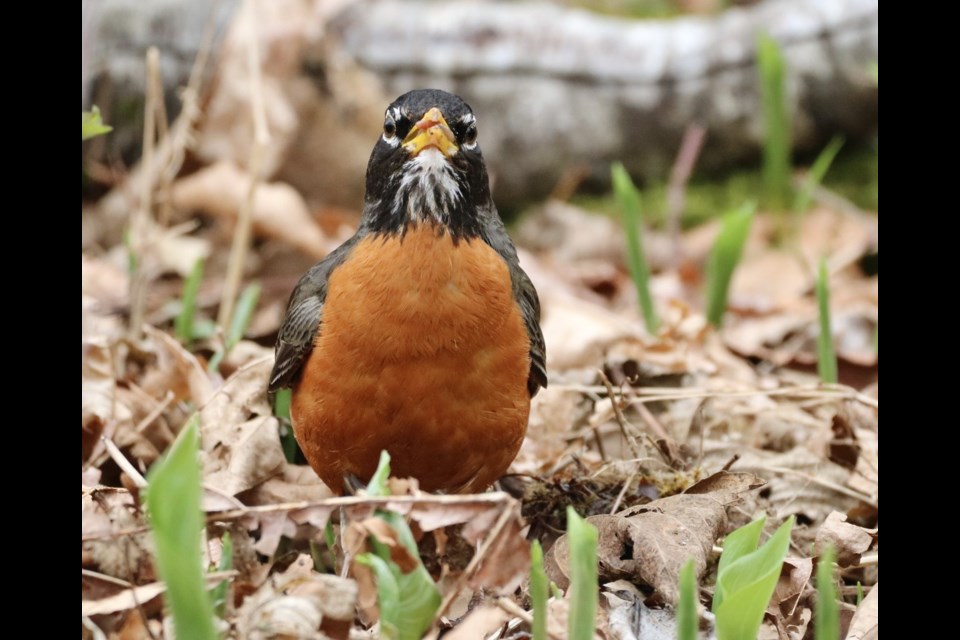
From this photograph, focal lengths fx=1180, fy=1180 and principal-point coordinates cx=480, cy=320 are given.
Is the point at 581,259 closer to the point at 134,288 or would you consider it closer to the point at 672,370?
the point at 672,370

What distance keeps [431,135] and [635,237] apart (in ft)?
6.61

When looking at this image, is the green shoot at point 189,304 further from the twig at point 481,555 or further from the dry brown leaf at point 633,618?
the twig at point 481,555

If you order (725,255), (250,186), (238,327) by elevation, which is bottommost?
(238,327)

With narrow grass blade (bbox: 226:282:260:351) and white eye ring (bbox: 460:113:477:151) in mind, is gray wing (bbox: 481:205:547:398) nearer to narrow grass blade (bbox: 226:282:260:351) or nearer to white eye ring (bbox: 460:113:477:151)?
white eye ring (bbox: 460:113:477:151)

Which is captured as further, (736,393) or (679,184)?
(679,184)

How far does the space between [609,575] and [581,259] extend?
4811 mm

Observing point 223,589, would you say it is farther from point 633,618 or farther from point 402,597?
point 633,618

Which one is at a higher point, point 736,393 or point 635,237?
point 635,237

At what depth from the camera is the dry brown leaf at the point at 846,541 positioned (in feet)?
12.9

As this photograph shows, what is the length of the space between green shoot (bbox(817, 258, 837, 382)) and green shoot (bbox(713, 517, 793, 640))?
1.82 meters

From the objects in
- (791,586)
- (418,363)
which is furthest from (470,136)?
(791,586)

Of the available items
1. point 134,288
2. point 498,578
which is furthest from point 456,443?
point 134,288

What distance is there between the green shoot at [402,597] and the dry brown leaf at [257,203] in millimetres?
4561

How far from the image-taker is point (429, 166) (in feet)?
12.9
